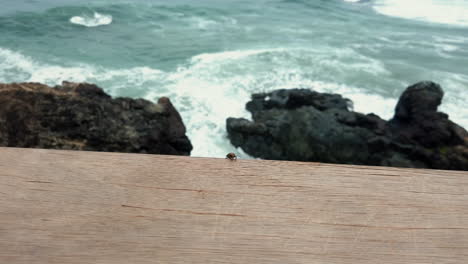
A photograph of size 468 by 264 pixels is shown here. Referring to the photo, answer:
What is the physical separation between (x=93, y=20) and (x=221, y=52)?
7929mm

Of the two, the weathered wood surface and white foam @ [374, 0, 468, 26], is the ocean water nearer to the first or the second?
white foam @ [374, 0, 468, 26]

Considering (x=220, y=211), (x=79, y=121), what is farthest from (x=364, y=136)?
(x=220, y=211)

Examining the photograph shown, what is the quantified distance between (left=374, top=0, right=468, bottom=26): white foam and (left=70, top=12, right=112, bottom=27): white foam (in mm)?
19102

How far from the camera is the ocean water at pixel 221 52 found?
11.8 m

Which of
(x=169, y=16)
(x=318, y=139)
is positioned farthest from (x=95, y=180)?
(x=169, y=16)

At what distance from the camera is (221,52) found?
16.0 metres

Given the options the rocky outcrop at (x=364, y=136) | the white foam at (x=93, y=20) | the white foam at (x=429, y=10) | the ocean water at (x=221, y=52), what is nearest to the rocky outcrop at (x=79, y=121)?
the rocky outcrop at (x=364, y=136)

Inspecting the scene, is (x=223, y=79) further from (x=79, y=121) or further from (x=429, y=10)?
(x=429, y=10)

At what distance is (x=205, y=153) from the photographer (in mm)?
8648

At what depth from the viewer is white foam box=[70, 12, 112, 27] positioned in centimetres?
1796

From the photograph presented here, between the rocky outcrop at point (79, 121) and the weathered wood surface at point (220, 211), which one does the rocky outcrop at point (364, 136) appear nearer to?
the rocky outcrop at point (79, 121)

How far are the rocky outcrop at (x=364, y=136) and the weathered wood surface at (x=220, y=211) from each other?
711cm

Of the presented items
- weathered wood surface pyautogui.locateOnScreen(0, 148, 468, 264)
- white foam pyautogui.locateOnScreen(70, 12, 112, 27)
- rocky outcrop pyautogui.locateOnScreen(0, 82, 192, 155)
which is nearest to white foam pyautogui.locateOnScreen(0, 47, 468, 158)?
rocky outcrop pyautogui.locateOnScreen(0, 82, 192, 155)

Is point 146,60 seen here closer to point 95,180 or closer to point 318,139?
point 318,139
